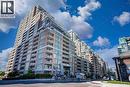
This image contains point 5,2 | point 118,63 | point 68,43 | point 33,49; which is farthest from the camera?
point 68,43

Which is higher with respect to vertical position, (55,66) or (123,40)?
(123,40)

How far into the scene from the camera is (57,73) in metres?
79.7

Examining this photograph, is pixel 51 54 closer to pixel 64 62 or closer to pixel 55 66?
pixel 55 66

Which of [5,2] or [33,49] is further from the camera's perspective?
[33,49]

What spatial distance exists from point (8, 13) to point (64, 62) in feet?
225

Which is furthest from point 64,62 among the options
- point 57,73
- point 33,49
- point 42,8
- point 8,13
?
point 8,13

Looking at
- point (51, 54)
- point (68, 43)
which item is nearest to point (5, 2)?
point (51, 54)

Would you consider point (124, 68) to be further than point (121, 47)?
No

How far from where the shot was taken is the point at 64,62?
91.1 meters

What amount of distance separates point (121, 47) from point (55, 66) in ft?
113

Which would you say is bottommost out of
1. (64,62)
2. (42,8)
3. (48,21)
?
(64,62)

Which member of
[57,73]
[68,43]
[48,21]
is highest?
[48,21]

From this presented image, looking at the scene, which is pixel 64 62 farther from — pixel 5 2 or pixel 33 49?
pixel 5 2

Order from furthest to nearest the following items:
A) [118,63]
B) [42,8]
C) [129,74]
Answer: [42,8], [118,63], [129,74]
